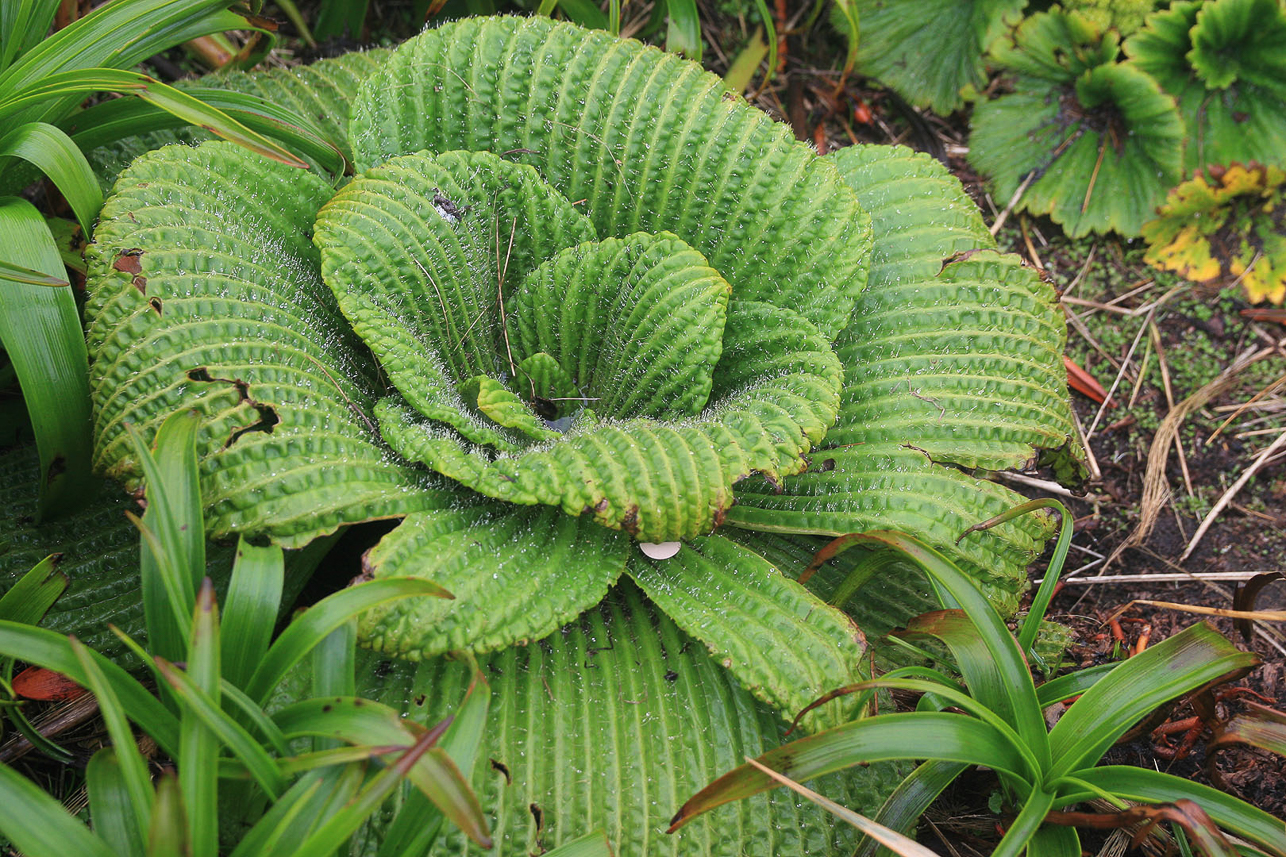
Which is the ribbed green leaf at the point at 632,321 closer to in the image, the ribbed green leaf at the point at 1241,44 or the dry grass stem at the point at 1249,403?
the dry grass stem at the point at 1249,403

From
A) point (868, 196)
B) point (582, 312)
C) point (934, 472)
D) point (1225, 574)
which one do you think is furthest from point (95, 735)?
point (1225, 574)

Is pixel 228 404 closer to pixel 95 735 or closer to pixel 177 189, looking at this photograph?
pixel 177 189

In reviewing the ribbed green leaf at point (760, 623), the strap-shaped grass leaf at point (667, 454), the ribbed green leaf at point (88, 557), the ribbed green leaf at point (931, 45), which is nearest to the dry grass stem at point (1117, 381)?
the ribbed green leaf at point (931, 45)

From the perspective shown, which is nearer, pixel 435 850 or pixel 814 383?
pixel 435 850

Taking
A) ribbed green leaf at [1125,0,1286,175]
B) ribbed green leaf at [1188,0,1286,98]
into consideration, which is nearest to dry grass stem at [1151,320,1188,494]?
ribbed green leaf at [1125,0,1286,175]

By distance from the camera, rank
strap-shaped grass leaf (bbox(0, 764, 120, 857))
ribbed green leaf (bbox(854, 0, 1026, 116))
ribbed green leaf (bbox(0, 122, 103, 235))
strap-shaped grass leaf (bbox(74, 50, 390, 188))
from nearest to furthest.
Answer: strap-shaped grass leaf (bbox(0, 764, 120, 857)), ribbed green leaf (bbox(0, 122, 103, 235)), strap-shaped grass leaf (bbox(74, 50, 390, 188)), ribbed green leaf (bbox(854, 0, 1026, 116))

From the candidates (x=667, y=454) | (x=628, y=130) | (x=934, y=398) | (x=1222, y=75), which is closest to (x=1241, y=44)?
(x=1222, y=75)

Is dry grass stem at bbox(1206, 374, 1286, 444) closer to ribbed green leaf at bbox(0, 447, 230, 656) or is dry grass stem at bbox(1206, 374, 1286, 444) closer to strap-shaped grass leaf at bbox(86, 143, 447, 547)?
strap-shaped grass leaf at bbox(86, 143, 447, 547)
